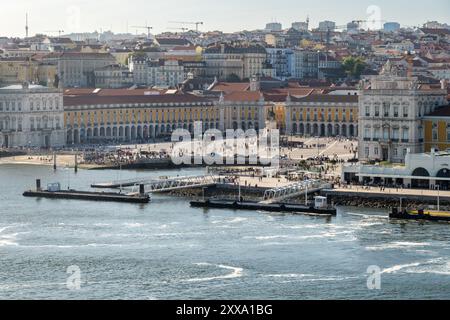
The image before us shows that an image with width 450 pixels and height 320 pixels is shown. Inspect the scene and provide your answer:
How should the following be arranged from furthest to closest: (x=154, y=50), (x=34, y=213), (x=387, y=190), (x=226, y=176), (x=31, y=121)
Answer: (x=154, y=50), (x=31, y=121), (x=226, y=176), (x=387, y=190), (x=34, y=213)

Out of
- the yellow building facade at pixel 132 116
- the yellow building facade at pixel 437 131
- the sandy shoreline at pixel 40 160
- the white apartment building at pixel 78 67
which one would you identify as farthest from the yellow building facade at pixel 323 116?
the white apartment building at pixel 78 67

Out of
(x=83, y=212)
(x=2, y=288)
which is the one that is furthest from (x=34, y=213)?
(x=2, y=288)

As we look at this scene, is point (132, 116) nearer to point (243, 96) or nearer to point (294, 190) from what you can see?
point (243, 96)

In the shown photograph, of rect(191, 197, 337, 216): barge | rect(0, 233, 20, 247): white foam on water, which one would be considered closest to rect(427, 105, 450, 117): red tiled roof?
rect(191, 197, 337, 216): barge

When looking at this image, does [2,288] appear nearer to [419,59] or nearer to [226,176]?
[226,176]

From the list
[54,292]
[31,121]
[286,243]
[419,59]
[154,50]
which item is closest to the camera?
[54,292]

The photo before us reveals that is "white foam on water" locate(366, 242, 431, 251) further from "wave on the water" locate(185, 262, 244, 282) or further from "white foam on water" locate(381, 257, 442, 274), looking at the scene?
"wave on the water" locate(185, 262, 244, 282)
